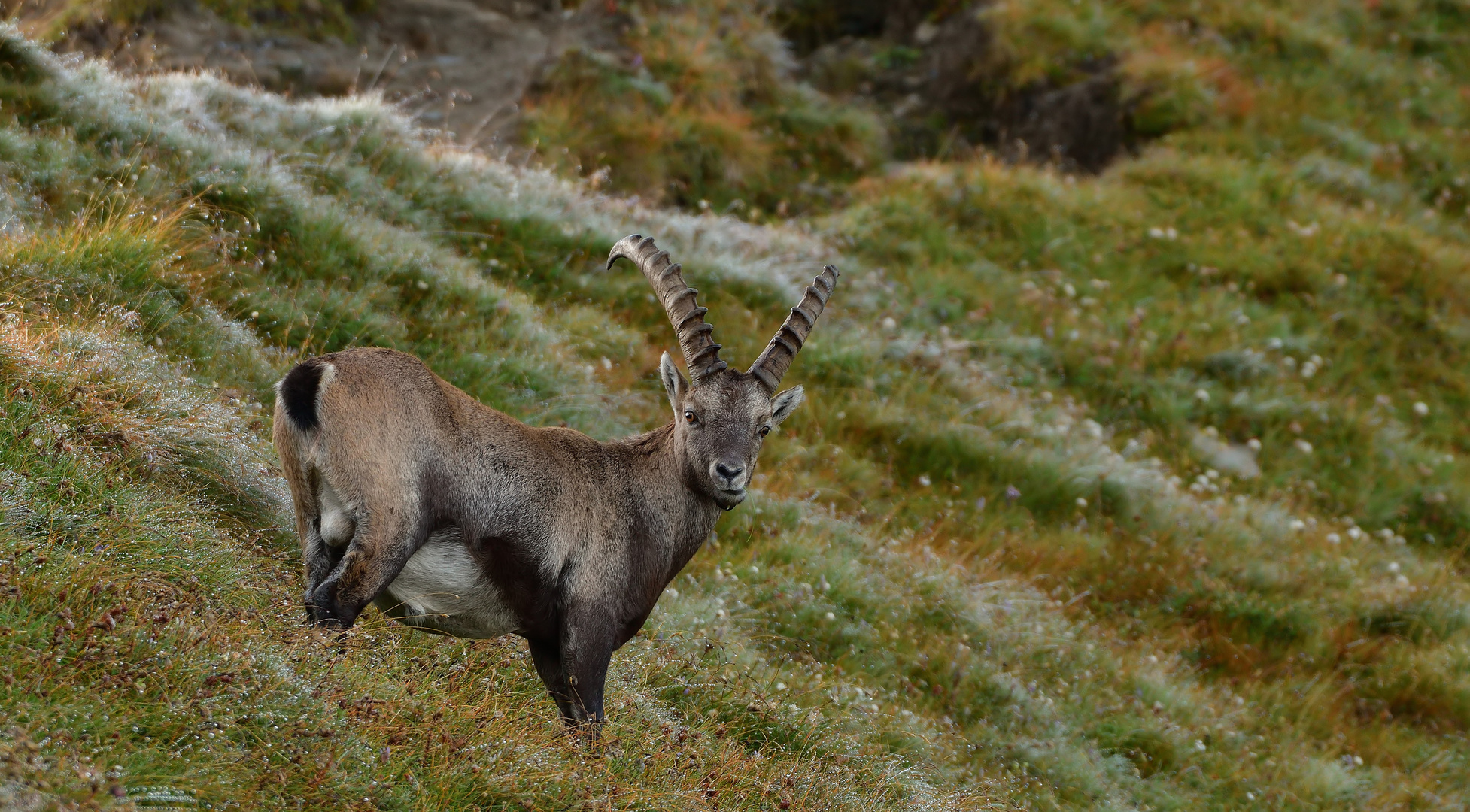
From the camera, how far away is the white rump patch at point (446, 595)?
5.72 meters

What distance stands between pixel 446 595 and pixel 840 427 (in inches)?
257

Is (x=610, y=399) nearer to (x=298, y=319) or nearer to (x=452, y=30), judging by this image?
(x=298, y=319)

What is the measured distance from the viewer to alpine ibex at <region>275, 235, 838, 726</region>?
17.6 ft

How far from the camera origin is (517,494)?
6016mm

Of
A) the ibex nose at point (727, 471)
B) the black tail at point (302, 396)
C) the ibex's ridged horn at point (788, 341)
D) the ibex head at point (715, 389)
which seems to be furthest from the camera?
the ibex's ridged horn at point (788, 341)

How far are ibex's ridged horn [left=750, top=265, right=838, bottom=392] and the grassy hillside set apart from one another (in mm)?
1917

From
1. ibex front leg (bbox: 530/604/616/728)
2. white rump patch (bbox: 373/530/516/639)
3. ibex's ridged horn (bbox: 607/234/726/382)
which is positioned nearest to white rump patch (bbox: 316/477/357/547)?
white rump patch (bbox: 373/530/516/639)

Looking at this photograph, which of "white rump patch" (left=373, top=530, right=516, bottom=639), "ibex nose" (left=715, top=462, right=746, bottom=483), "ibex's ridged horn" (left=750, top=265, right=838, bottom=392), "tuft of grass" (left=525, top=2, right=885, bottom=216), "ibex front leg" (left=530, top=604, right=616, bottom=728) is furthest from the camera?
"tuft of grass" (left=525, top=2, right=885, bottom=216)

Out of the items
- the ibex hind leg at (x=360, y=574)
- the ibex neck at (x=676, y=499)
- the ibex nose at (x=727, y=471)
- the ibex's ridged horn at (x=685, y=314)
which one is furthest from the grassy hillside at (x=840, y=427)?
the ibex's ridged horn at (x=685, y=314)

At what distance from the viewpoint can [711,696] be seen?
7.52 metres

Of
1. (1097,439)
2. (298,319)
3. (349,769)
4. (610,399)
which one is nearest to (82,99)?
(298,319)

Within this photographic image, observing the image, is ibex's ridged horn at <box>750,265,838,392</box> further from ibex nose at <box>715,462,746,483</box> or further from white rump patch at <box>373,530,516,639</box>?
white rump patch at <box>373,530,516,639</box>

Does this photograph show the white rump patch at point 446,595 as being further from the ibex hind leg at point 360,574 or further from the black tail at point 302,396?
the black tail at point 302,396

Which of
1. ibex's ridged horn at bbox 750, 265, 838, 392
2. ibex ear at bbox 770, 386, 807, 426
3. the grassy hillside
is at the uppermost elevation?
ibex's ridged horn at bbox 750, 265, 838, 392
